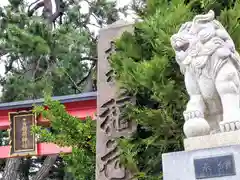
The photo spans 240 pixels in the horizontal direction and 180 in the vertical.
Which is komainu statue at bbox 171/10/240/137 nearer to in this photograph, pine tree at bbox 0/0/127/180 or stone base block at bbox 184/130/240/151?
stone base block at bbox 184/130/240/151

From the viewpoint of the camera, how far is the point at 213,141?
9.13 feet

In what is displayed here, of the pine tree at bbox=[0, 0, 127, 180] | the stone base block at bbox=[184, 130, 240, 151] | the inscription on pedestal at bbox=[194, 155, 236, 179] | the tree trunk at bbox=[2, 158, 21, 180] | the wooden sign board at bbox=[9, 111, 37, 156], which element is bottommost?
the inscription on pedestal at bbox=[194, 155, 236, 179]

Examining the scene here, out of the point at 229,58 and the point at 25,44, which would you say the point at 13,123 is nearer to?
the point at 25,44

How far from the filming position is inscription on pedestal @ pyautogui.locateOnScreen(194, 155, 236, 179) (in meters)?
2.69

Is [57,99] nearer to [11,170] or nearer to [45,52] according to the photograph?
[45,52]

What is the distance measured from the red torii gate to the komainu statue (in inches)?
121

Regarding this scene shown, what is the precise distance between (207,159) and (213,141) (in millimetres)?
125

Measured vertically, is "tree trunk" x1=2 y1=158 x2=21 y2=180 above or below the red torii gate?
below

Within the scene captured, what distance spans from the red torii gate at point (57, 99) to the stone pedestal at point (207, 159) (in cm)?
318

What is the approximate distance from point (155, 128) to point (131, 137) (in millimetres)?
417

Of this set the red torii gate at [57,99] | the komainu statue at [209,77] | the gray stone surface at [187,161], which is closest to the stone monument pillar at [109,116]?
the red torii gate at [57,99]

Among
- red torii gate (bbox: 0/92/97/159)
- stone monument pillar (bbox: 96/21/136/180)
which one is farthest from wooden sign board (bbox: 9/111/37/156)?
stone monument pillar (bbox: 96/21/136/180)

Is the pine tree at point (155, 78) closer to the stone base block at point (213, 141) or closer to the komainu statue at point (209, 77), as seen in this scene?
the komainu statue at point (209, 77)

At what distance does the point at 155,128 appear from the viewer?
4.24m
